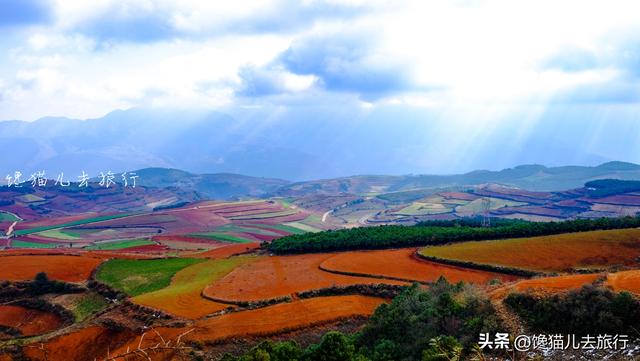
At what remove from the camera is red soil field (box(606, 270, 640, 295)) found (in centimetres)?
2112

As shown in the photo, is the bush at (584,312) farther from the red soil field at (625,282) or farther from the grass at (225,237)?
the grass at (225,237)

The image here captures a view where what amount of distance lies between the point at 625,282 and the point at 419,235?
1500 inches

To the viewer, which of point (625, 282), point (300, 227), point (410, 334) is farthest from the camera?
point (300, 227)

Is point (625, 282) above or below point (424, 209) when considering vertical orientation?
above

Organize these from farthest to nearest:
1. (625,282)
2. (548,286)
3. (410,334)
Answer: (410,334) < (548,286) < (625,282)

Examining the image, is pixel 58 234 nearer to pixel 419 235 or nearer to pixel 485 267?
pixel 419 235

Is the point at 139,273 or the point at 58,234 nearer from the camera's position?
the point at 139,273

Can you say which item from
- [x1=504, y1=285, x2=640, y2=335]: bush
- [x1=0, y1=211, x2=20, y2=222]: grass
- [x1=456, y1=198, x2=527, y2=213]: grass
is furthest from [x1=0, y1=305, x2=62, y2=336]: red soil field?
[x1=456, y1=198, x2=527, y2=213]: grass

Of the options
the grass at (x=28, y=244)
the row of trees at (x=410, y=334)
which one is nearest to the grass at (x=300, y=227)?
the grass at (x=28, y=244)

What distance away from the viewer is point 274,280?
4719 centimetres

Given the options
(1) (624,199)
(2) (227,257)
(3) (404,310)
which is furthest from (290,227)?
(3) (404,310)

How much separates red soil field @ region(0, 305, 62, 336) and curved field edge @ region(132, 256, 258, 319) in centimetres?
682

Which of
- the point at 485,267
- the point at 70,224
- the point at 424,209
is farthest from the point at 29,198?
the point at 485,267

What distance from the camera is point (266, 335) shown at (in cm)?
3316
